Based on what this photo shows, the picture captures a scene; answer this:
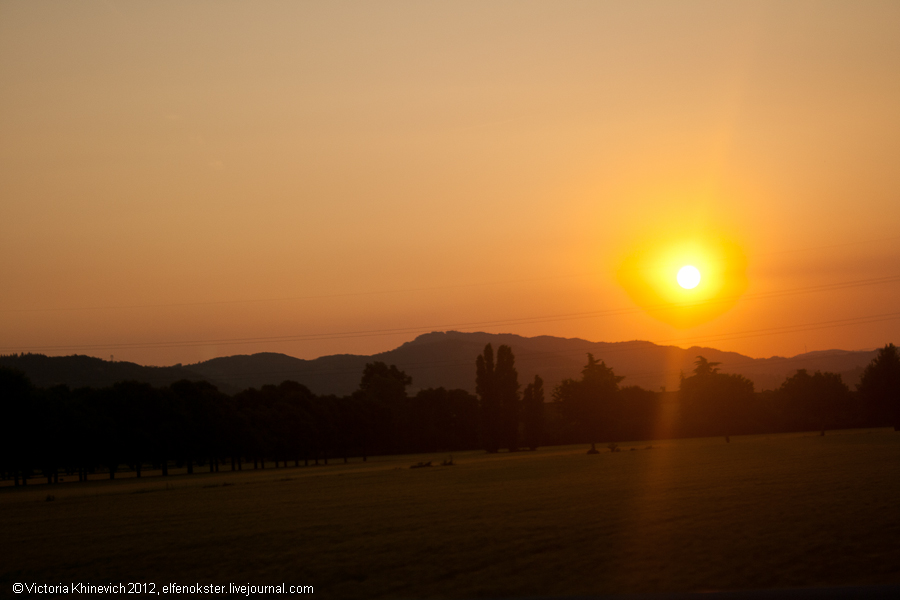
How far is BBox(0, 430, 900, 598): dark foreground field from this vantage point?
13.4 meters

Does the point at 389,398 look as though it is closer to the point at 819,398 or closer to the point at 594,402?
the point at 594,402

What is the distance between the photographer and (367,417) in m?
133

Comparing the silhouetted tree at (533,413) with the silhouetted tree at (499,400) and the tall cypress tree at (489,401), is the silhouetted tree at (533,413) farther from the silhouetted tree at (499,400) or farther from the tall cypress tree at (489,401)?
the tall cypress tree at (489,401)

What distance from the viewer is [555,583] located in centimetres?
1316

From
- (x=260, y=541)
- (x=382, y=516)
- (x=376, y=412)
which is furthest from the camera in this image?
(x=376, y=412)

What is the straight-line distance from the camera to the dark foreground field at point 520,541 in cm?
1339

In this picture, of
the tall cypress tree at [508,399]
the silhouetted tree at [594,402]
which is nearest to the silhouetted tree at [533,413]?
the tall cypress tree at [508,399]

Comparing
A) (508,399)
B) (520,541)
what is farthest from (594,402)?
(520,541)

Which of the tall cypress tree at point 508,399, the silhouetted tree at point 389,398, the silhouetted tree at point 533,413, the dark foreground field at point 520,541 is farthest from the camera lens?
the silhouetted tree at point 389,398

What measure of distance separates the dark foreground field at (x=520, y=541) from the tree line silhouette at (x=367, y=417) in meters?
58.1

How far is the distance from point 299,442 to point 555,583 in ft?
354

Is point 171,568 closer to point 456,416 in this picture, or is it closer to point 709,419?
point 709,419

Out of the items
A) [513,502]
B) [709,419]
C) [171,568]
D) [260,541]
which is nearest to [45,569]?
[171,568]

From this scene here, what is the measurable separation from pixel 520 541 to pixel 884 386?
3616 inches
